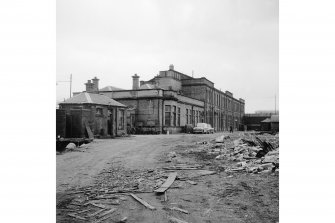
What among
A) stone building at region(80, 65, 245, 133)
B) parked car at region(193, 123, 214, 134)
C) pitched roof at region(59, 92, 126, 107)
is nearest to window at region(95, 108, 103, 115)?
pitched roof at region(59, 92, 126, 107)

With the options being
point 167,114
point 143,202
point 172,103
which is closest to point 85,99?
point 167,114

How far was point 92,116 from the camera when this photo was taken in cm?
1925

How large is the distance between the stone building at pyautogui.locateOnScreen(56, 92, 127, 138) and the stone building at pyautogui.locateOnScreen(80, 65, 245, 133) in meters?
5.06

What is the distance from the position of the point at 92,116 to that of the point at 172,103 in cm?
1098

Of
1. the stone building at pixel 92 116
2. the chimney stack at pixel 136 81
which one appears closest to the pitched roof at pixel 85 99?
the stone building at pixel 92 116

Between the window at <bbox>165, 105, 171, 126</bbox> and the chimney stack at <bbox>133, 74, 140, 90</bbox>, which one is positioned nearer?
the window at <bbox>165, 105, 171, 126</bbox>

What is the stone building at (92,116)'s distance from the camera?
16.2m

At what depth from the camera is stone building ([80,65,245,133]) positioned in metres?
28.0

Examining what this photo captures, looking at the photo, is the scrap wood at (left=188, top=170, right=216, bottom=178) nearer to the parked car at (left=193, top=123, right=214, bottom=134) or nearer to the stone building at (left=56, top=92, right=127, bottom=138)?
the stone building at (left=56, top=92, right=127, bottom=138)

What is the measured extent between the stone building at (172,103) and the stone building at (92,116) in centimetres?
506

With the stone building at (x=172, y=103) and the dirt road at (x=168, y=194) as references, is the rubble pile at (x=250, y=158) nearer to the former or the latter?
the dirt road at (x=168, y=194)

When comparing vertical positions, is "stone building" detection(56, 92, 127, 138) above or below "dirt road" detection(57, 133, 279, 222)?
above
